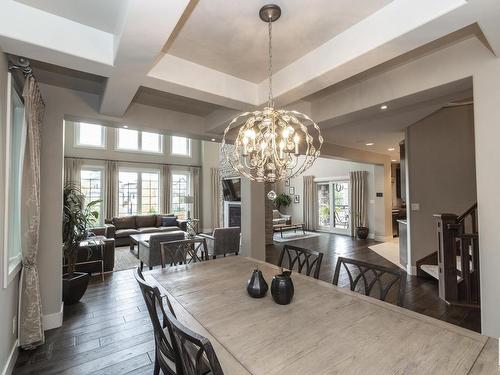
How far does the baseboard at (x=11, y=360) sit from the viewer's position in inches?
77.3

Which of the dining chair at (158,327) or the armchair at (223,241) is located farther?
the armchair at (223,241)

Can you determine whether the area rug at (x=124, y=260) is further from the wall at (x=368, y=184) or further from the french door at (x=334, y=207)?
the french door at (x=334, y=207)

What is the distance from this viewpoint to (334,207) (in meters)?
9.41

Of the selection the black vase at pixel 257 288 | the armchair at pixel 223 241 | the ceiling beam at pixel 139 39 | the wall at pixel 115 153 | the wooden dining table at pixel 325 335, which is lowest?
the armchair at pixel 223 241

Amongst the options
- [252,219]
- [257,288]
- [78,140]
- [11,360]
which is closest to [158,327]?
[257,288]

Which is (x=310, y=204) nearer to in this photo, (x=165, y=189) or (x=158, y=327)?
(x=165, y=189)

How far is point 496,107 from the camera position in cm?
198

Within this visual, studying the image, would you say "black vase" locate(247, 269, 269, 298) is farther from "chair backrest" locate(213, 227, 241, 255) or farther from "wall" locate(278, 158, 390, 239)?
"wall" locate(278, 158, 390, 239)

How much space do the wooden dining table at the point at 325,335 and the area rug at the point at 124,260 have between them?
382 cm

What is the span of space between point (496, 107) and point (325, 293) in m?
1.95

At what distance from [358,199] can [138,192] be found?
7402 mm

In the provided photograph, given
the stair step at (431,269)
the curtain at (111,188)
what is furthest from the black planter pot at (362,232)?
the curtain at (111,188)

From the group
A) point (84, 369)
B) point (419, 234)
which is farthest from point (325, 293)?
point (419, 234)

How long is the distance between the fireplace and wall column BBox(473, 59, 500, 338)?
760cm
